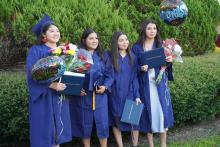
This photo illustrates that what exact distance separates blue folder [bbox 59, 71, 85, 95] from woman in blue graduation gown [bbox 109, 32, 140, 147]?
2.32ft

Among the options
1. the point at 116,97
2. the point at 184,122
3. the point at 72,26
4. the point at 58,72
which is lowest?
the point at 184,122

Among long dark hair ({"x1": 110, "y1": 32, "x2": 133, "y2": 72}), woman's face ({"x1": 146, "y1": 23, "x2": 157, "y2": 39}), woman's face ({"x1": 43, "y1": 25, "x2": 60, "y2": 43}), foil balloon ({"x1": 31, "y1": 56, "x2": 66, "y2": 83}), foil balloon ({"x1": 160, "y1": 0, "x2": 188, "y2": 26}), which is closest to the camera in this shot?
foil balloon ({"x1": 31, "y1": 56, "x2": 66, "y2": 83})

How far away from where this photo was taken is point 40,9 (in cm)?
713

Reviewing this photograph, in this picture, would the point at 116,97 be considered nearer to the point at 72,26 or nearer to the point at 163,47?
Result: the point at 163,47

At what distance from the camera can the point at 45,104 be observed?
17.2 ft

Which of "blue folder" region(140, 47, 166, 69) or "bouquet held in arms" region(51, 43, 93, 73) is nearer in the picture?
"bouquet held in arms" region(51, 43, 93, 73)

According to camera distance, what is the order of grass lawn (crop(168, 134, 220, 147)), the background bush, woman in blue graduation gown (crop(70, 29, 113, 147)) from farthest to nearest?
the background bush
grass lawn (crop(168, 134, 220, 147))
woman in blue graduation gown (crop(70, 29, 113, 147))

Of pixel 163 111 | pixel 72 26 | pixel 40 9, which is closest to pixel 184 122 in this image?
pixel 163 111

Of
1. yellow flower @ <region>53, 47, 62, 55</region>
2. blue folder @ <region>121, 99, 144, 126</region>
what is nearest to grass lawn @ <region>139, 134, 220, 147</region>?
blue folder @ <region>121, 99, 144, 126</region>

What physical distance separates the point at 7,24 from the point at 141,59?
2.63 metres

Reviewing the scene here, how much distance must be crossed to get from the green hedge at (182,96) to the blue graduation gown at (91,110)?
67 centimetres

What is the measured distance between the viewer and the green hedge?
6043 millimetres

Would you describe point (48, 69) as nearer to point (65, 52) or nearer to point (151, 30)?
point (65, 52)

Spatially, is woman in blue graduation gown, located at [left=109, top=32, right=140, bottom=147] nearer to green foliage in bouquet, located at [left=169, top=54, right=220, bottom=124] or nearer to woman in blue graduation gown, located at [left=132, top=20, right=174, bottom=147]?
woman in blue graduation gown, located at [left=132, top=20, right=174, bottom=147]
